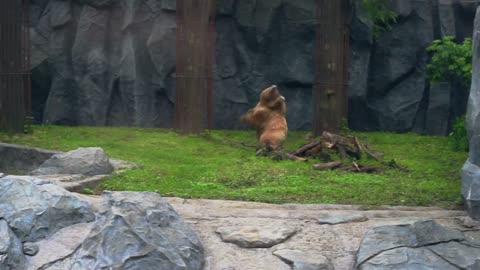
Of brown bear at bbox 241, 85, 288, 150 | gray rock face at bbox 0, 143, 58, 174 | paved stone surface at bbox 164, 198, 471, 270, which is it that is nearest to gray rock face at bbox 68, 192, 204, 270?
paved stone surface at bbox 164, 198, 471, 270

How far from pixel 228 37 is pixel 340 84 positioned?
157 inches

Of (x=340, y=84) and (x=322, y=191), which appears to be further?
(x=340, y=84)

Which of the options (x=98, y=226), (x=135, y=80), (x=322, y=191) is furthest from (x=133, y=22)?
(x=98, y=226)

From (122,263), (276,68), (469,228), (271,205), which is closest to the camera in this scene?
(122,263)

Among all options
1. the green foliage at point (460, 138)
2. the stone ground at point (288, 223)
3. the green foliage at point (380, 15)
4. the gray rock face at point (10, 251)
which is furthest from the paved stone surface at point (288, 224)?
the green foliage at point (380, 15)

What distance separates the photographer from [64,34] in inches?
585

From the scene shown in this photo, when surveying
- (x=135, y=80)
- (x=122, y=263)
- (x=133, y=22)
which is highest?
(x=133, y=22)

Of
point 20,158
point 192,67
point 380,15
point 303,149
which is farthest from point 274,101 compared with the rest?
point 380,15

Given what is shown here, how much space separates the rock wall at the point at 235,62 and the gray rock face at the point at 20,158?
580cm

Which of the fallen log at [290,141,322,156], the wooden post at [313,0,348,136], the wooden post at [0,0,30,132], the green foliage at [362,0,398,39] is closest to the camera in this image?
the fallen log at [290,141,322,156]

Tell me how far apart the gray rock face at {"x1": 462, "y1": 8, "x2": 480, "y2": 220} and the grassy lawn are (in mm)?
406

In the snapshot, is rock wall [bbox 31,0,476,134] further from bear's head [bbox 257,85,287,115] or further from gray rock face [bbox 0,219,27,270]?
gray rock face [bbox 0,219,27,270]

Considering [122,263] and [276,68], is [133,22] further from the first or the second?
[122,263]

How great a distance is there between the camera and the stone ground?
5242 mm
